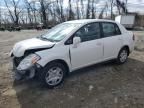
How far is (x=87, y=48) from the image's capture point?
5.71 m

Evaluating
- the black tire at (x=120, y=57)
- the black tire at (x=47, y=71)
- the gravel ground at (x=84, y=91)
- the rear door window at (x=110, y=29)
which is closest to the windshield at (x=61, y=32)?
the black tire at (x=47, y=71)

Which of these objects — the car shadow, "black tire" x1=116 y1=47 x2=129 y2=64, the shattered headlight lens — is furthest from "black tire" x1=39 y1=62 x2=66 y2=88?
"black tire" x1=116 y1=47 x2=129 y2=64

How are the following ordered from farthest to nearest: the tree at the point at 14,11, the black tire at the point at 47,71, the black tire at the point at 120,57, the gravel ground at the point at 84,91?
the tree at the point at 14,11, the black tire at the point at 120,57, the black tire at the point at 47,71, the gravel ground at the point at 84,91

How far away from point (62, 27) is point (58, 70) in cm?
150

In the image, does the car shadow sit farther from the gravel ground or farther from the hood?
the hood

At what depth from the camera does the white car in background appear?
4953 millimetres

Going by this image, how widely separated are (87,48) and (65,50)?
2.43 ft

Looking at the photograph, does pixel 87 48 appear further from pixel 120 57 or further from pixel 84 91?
pixel 120 57

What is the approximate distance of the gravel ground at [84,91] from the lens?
4.46 meters

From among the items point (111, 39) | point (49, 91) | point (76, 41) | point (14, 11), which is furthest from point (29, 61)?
point (14, 11)

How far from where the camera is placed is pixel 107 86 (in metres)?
5.33

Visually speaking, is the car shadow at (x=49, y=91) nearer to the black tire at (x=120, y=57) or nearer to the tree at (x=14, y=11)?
the black tire at (x=120, y=57)

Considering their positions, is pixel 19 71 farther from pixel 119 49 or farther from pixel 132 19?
pixel 132 19

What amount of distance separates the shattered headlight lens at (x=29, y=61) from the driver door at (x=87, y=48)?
977 mm
